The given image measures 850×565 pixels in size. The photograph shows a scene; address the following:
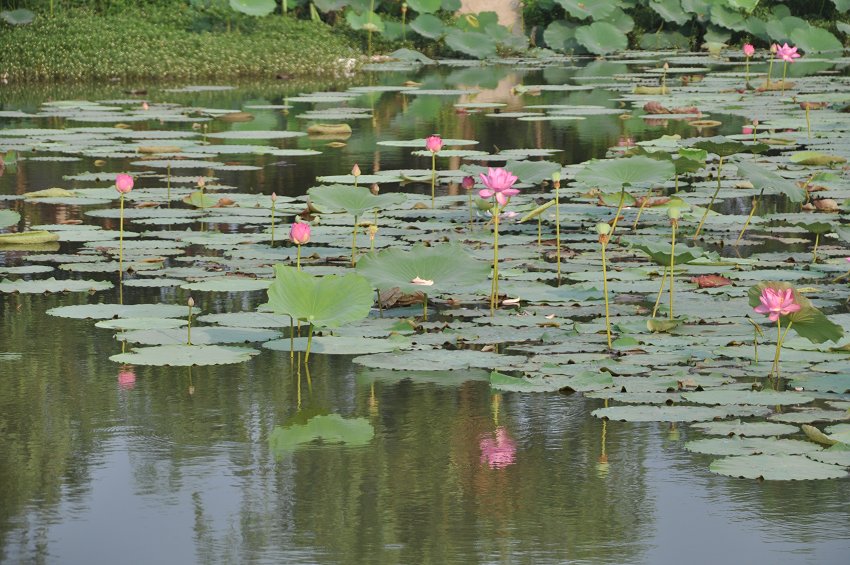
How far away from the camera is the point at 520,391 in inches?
126

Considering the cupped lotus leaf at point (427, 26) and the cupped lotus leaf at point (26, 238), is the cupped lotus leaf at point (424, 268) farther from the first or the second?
the cupped lotus leaf at point (427, 26)

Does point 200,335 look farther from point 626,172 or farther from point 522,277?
point 626,172

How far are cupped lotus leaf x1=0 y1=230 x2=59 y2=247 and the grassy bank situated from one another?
9269 millimetres

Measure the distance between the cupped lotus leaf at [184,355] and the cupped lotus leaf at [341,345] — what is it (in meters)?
0.08

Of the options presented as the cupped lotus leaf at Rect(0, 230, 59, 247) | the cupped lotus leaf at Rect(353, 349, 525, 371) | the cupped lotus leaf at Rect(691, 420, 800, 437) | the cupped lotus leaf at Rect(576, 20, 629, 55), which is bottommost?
the cupped lotus leaf at Rect(691, 420, 800, 437)

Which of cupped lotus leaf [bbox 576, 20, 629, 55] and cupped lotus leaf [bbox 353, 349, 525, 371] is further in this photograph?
cupped lotus leaf [bbox 576, 20, 629, 55]

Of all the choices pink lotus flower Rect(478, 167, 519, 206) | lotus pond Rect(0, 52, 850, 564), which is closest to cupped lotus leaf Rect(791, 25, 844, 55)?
lotus pond Rect(0, 52, 850, 564)

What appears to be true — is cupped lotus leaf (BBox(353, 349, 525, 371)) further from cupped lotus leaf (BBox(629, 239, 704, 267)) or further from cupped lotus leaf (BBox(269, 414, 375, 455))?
cupped lotus leaf (BBox(629, 239, 704, 267))

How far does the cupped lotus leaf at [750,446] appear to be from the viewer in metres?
2.75

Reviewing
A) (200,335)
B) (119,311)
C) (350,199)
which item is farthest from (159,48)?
(200,335)

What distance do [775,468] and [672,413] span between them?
39cm

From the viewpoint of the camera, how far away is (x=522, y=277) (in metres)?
4.37

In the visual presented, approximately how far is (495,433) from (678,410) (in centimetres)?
39

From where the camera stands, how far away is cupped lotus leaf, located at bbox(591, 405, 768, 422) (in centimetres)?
298
